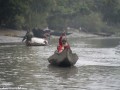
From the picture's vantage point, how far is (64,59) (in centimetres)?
2664

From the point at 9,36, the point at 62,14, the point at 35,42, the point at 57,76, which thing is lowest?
the point at 57,76

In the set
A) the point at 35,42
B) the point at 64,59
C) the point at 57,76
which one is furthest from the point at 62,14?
the point at 57,76

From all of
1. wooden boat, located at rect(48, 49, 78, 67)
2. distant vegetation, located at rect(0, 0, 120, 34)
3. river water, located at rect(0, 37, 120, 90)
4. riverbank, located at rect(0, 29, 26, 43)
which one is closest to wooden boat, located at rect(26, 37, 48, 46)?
riverbank, located at rect(0, 29, 26, 43)

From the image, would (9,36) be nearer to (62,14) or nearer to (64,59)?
(64,59)

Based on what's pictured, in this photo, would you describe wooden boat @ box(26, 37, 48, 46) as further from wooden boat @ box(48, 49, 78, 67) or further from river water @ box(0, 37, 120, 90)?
wooden boat @ box(48, 49, 78, 67)

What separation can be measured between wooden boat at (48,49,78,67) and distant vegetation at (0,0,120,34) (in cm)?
3696

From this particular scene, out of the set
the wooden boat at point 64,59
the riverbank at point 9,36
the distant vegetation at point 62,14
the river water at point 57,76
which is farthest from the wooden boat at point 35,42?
the wooden boat at point 64,59

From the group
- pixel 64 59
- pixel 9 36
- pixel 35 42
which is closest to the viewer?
pixel 64 59

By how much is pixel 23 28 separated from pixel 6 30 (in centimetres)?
790

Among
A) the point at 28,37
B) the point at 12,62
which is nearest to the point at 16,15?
the point at 28,37

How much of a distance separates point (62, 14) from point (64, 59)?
69566mm

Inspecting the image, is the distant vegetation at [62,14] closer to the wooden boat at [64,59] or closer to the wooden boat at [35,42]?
the wooden boat at [35,42]

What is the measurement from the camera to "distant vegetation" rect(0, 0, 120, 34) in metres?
65.2

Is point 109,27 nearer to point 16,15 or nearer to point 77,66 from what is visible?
point 16,15
